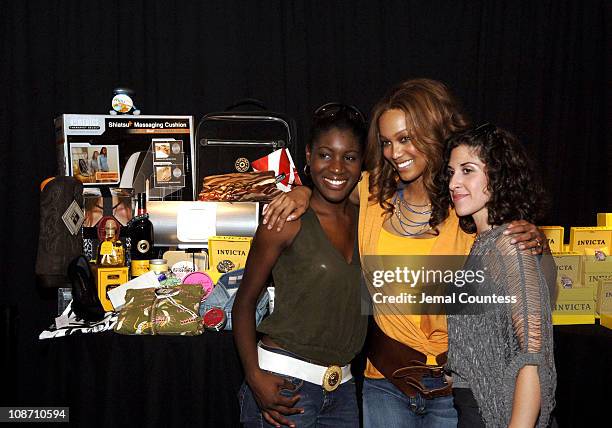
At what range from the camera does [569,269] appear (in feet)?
8.51

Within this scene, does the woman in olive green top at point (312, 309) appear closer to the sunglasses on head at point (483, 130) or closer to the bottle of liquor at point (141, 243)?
the sunglasses on head at point (483, 130)

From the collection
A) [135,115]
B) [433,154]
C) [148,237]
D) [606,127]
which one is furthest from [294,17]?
[433,154]

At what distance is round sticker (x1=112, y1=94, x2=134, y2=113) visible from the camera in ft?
10.4

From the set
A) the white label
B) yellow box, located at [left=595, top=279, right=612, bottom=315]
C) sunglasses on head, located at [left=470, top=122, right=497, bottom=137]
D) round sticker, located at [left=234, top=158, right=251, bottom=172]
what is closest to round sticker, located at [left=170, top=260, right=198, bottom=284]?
the white label

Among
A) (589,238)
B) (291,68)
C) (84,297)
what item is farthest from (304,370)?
(291,68)

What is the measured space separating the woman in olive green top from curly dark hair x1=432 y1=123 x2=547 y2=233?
13.7 inches

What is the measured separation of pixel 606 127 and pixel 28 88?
3960 millimetres

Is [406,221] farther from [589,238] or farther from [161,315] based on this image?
[589,238]

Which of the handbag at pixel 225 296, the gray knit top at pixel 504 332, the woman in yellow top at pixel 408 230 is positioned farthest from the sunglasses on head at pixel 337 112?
the handbag at pixel 225 296

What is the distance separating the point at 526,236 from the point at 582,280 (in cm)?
134

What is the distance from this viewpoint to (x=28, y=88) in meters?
3.91

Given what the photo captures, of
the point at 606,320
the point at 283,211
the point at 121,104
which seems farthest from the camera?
the point at 121,104

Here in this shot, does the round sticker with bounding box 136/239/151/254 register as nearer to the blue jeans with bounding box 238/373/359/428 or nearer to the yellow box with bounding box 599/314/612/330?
the blue jeans with bounding box 238/373/359/428

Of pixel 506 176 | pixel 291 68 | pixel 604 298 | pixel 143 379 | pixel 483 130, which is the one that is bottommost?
pixel 143 379
